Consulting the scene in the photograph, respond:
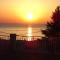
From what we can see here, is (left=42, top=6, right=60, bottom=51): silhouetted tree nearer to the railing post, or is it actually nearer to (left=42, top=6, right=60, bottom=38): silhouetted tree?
(left=42, top=6, right=60, bottom=38): silhouetted tree

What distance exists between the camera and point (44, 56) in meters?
15.8

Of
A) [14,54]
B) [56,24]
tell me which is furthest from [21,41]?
[56,24]

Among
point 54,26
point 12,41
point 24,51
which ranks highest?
point 54,26

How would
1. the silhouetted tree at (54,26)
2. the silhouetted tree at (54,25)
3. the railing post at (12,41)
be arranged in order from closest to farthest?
the railing post at (12,41) → the silhouetted tree at (54,26) → the silhouetted tree at (54,25)

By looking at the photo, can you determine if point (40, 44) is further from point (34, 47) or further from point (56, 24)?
point (56, 24)

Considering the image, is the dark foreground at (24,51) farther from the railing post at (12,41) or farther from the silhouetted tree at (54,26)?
the silhouetted tree at (54,26)

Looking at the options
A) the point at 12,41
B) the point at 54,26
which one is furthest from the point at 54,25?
the point at 12,41

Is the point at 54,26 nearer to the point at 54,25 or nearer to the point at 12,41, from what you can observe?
the point at 54,25

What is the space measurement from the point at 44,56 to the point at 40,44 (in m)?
2.74

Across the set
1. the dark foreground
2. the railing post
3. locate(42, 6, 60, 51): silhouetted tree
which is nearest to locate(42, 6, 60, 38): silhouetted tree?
locate(42, 6, 60, 51): silhouetted tree

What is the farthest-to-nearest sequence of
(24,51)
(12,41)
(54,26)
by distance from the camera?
(54,26) < (12,41) < (24,51)

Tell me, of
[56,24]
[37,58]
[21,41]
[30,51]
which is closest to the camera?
[37,58]

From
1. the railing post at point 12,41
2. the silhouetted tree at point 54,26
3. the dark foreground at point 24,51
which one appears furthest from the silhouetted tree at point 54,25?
the railing post at point 12,41

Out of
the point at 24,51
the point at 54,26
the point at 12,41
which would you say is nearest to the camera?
the point at 24,51
